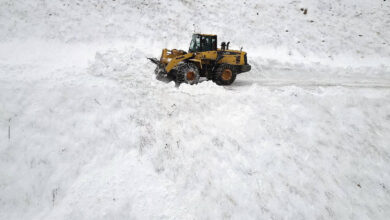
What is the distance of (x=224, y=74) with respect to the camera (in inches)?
347

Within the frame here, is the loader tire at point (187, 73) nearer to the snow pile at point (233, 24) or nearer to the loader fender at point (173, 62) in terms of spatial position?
the loader fender at point (173, 62)

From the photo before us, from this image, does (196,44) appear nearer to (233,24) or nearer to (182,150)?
(182,150)

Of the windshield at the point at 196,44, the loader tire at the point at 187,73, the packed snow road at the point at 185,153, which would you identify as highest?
the windshield at the point at 196,44

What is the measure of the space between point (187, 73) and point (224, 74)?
1.79 metres

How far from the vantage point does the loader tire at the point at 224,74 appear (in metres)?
8.61

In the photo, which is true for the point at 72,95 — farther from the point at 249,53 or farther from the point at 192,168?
the point at 249,53

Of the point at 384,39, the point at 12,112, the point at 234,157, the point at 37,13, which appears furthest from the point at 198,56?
the point at 384,39

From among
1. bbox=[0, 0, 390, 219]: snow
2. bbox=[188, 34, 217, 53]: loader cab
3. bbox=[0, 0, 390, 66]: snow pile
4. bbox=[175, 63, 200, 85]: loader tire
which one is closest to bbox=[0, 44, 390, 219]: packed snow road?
bbox=[0, 0, 390, 219]: snow

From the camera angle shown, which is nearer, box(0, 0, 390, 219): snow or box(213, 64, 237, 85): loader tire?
box(0, 0, 390, 219): snow

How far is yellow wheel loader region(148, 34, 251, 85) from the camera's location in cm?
798

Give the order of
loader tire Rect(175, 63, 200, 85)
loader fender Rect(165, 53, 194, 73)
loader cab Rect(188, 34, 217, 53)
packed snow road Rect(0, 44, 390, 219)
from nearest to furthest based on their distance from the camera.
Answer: packed snow road Rect(0, 44, 390, 219) < loader tire Rect(175, 63, 200, 85) < loader fender Rect(165, 53, 194, 73) < loader cab Rect(188, 34, 217, 53)

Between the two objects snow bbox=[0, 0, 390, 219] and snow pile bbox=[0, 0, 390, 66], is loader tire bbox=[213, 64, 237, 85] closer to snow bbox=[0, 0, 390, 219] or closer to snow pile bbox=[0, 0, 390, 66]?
snow bbox=[0, 0, 390, 219]

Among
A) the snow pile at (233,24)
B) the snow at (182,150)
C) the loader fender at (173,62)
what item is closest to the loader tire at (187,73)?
the loader fender at (173,62)

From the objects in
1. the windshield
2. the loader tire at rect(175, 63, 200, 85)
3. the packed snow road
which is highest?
the windshield
